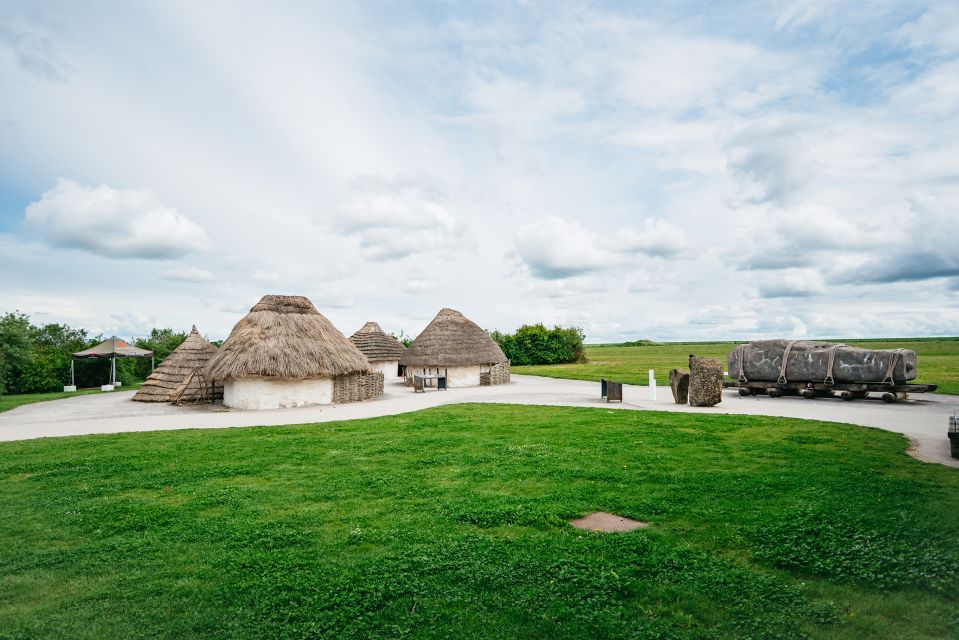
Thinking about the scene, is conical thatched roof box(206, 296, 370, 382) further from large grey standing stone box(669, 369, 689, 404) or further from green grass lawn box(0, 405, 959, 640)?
large grey standing stone box(669, 369, 689, 404)

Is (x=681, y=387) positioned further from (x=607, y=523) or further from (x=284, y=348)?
(x=284, y=348)

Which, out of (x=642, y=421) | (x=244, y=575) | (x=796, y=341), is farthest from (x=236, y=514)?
(x=796, y=341)

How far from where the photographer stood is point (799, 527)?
593 cm

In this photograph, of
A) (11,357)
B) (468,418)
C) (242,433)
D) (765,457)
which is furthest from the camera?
(11,357)

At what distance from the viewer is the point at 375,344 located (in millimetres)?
33875

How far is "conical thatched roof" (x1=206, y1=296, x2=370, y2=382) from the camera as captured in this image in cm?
1952

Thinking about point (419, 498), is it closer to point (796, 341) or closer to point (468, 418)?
point (468, 418)

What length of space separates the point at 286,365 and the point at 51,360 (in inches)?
704

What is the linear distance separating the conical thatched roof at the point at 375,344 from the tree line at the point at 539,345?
16.0 m

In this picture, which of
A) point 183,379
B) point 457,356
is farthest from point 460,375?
point 183,379

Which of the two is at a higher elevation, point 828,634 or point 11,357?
point 11,357

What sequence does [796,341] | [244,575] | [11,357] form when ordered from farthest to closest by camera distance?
[11,357] → [796,341] → [244,575]

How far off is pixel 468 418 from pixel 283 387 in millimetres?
8746

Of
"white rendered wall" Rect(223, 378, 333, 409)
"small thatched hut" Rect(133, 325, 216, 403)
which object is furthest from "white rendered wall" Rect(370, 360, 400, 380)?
"white rendered wall" Rect(223, 378, 333, 409)
